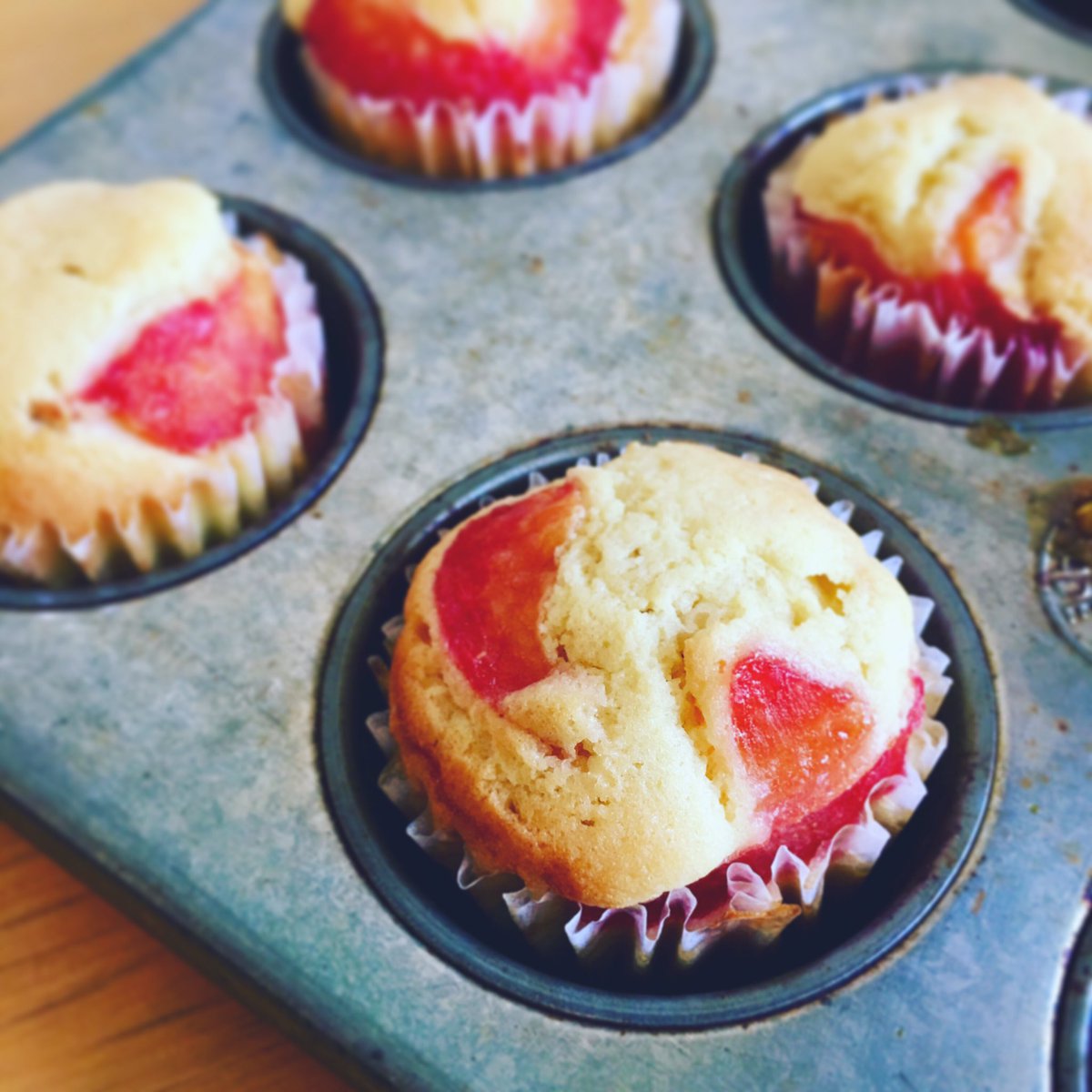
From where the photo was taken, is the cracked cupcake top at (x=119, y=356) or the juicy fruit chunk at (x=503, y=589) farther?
the cracked cupcake top at (x=119, y=356)

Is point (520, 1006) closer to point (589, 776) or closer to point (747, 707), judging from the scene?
point (589, 776)

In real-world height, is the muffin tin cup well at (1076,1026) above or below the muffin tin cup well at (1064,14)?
below

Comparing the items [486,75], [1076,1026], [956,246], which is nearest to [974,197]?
[956,246]

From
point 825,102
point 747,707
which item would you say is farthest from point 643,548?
A: point 825,102

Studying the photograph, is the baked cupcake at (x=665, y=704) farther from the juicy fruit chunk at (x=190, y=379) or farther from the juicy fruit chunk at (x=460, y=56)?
the juicy fruit chunk at (x=460, y=56)

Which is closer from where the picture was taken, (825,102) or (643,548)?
(643,548)

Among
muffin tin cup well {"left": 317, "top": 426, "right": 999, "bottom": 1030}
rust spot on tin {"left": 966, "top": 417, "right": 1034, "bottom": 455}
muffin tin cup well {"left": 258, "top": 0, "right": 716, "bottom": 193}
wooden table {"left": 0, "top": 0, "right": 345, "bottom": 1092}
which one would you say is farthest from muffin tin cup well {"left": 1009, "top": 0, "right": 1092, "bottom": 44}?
wooden table {"left": 0, "top": 0, "right": 345, "bottom": 1092}

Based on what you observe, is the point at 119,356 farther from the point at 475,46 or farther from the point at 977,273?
the point at 977,273

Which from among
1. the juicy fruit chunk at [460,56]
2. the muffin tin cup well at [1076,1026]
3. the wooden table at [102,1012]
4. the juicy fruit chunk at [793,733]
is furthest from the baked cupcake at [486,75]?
the muffin tin cup well at [1076,1026]
